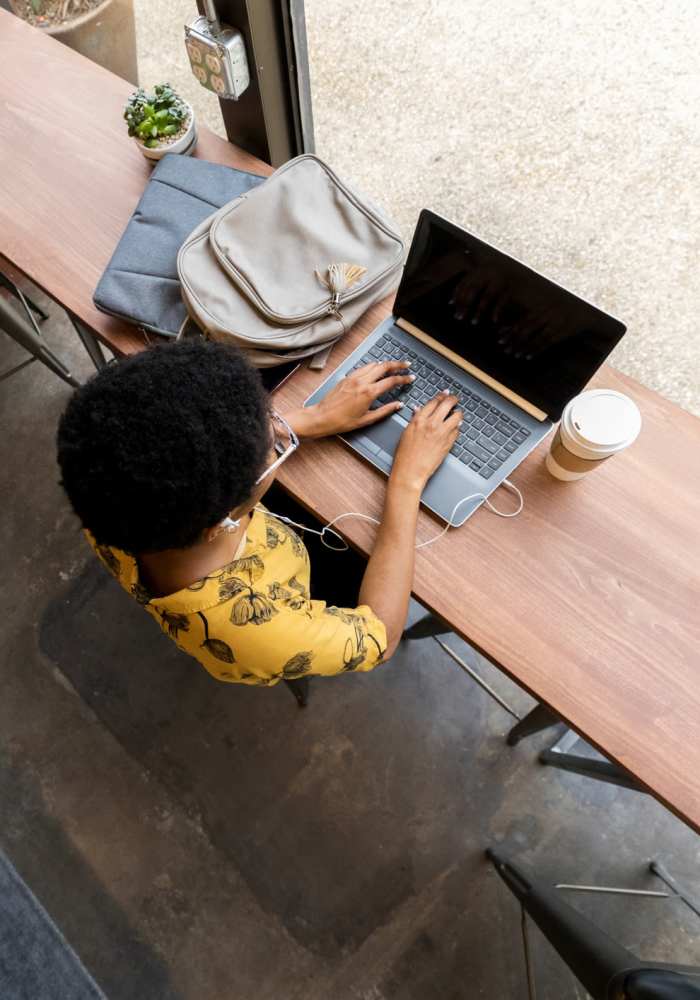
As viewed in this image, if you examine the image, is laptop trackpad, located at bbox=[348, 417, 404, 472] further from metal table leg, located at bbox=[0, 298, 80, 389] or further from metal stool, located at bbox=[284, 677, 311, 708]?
metal table leg, located at bbox=[0, 298, 80, 389]

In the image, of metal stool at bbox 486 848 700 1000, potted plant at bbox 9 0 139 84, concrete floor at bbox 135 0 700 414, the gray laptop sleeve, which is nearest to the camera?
metal stool at bbox 486 848 700 1000

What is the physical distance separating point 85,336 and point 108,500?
0.99 m

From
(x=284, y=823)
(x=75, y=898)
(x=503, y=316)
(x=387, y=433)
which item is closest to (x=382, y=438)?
(x=387, y=433)

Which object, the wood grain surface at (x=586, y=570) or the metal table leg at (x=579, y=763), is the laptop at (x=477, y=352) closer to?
the wood grain surface at (x=586, y=570)

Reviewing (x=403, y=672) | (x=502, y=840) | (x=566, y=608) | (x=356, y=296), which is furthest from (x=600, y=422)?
(x=502, y=840)

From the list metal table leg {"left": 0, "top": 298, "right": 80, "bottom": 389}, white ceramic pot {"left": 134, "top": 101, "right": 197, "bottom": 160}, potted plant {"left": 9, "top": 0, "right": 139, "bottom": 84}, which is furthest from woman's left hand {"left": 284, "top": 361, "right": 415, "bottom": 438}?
potted plant {"left": 9, "top": 0, "right": 139, "bottom": 84}

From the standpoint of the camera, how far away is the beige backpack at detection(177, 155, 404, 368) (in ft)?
3.38

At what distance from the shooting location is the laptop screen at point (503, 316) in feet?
2.82

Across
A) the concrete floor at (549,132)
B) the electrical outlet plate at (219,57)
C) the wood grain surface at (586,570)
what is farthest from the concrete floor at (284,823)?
the electrical outlet plate at (219,57)

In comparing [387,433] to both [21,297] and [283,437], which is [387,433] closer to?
[283,437]

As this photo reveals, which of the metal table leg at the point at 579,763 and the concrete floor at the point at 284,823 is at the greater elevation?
the metal table leg at the point at 579,763

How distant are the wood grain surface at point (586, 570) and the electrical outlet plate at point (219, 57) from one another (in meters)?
0.38

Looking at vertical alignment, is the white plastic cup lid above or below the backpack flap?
above

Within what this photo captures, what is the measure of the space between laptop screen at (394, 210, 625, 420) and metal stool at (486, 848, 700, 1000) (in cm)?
74
